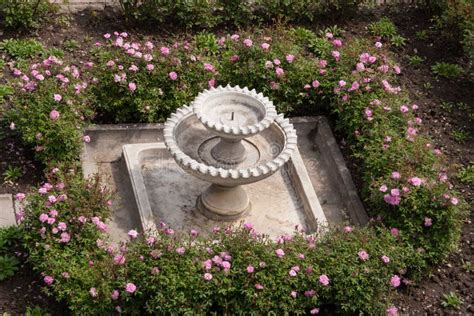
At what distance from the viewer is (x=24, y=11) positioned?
11.9 meters

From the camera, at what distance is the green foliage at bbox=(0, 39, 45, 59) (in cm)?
1160

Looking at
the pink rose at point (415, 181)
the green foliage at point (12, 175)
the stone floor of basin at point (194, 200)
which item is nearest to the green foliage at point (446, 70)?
the stone floor of basin at point (194, 200)

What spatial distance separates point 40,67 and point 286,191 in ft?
9.43

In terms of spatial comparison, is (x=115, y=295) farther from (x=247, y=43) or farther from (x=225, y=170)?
(x=247, y=43)

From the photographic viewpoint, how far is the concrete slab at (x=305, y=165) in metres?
10.0

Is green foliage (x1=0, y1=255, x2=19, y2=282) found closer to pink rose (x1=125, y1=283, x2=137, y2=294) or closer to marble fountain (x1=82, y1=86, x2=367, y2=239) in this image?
marble fountain (x1=82, y1=86, x2=367, y2=239)

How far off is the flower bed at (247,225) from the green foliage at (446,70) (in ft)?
2.43

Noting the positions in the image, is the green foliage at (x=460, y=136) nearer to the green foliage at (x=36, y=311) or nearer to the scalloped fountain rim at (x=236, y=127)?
the scalloped fountain rim at (x=236, y=127)

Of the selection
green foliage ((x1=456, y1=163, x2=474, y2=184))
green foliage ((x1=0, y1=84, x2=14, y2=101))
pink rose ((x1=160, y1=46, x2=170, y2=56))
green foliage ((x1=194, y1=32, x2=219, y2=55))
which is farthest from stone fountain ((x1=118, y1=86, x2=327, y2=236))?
green foliage ((x1=194, y1=32, x2=219, y2=55))

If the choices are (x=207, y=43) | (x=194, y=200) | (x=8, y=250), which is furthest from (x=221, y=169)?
(x=207, y=43)

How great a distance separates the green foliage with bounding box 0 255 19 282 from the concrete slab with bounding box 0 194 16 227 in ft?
1.71

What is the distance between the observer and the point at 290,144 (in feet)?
31.0

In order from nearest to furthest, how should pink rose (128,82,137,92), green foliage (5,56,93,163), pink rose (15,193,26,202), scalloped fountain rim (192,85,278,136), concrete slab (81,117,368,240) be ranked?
scalloped fountain rim (192,85,278,136) → pink rose (15,193,26,202) → green foliage (5,56,93,163) → concrete slab (81,117,368,240) → pink rose (128,82,137,92)

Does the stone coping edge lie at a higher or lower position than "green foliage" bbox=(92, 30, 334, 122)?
lower
